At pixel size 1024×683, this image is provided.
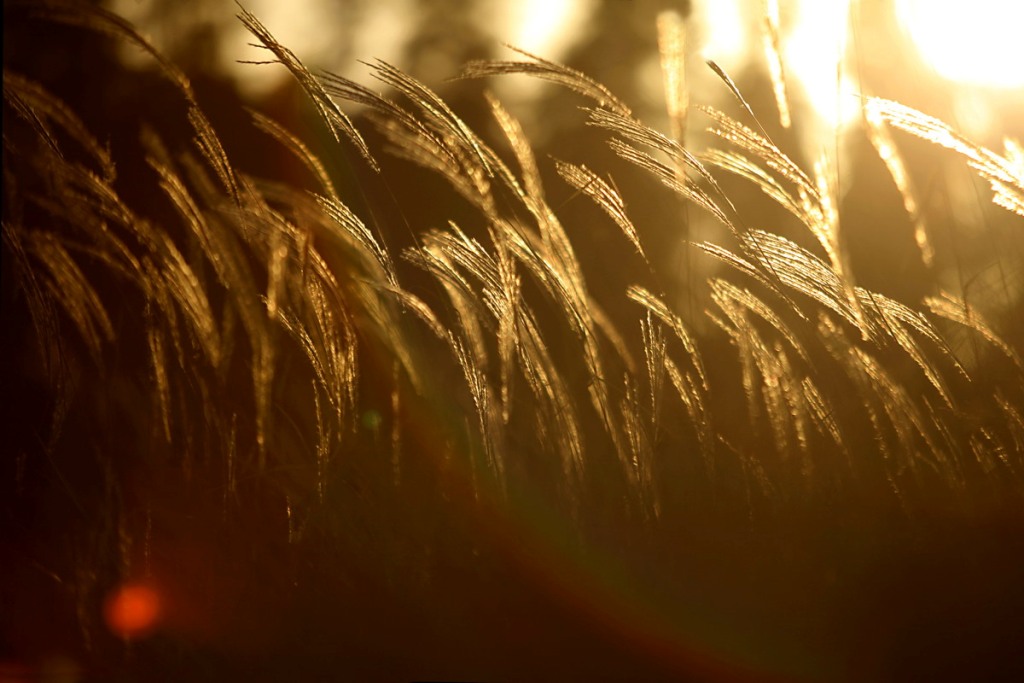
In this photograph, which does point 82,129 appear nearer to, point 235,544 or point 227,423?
point 227,423

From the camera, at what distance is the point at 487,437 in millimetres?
1674

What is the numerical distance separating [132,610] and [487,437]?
725 millimetres

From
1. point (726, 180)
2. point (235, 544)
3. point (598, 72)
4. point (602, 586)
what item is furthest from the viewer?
point (598, 72)

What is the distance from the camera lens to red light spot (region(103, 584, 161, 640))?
1579 mm

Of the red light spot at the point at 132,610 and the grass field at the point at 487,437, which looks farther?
the red light spot at the point at 132,610

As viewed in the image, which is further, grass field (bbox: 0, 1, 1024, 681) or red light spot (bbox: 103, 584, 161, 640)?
red light spot (bbox: 103, 584, 161, 640)

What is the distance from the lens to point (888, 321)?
67.5 inches

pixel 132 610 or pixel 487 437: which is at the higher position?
pixel 487 437

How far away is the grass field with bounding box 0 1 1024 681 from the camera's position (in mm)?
1464

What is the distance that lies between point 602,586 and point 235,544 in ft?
2.27

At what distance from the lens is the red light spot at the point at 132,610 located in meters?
1.58

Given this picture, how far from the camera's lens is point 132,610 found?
1.62 metres

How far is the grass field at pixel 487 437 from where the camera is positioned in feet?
4.80

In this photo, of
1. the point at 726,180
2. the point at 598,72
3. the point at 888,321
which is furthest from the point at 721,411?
the point at 598,72
